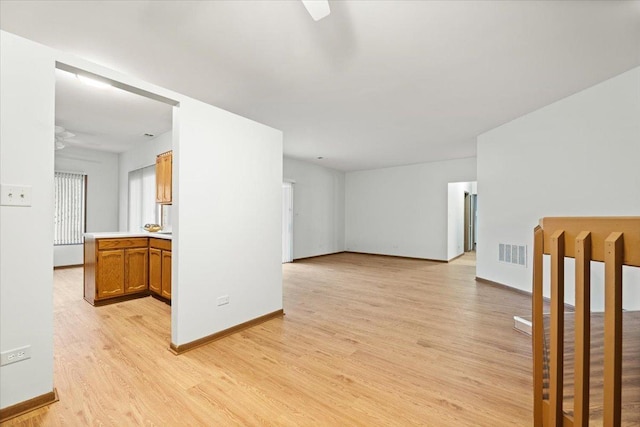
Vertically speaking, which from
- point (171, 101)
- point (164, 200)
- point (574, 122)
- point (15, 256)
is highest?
point (574, 122)

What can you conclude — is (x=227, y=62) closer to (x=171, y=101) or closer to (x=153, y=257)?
(x=171, y=101)

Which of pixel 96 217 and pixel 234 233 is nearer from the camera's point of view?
pixel 234 233

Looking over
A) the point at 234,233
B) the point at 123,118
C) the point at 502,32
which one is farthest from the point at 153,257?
the point at 502,32

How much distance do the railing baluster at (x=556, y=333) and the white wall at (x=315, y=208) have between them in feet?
20.8

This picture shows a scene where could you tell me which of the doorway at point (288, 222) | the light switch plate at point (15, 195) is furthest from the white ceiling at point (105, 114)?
the doorway at point (288, 222)

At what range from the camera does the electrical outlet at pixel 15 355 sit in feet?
5.21

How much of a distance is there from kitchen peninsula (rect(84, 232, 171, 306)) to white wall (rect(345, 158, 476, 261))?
5948mm

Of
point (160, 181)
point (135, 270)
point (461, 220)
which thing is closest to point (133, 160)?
point (160, 181)

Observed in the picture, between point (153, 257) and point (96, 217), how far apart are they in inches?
146

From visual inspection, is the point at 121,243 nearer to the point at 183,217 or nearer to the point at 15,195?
the point at 183,217

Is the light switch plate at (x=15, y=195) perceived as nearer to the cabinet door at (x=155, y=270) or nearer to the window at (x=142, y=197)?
the cabinet door at (x=155, y=270)

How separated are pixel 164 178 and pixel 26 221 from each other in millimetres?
3076

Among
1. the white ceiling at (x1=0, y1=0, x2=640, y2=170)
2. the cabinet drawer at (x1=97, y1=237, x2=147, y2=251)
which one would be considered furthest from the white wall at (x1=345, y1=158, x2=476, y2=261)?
the cabinet drawer at (x1=97, y1=237, x2=147, y2=251)

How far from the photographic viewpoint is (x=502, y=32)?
2213mm
